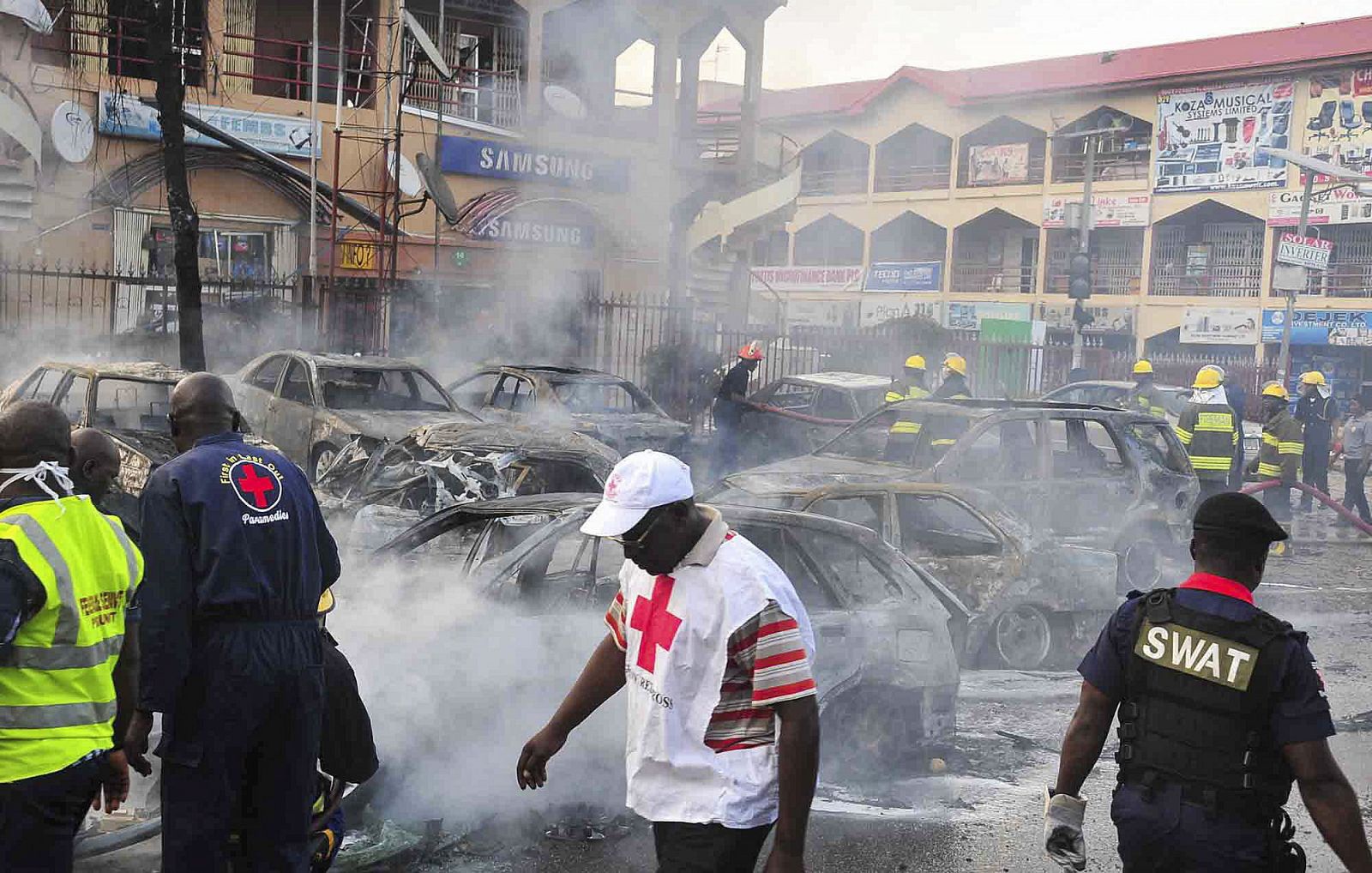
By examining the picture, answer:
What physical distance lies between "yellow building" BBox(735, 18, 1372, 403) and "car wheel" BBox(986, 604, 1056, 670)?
2386 centimetres

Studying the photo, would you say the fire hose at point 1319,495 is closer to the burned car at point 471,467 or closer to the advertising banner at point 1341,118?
the burned car at point 471,467

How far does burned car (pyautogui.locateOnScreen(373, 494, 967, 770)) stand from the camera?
5.59 meters

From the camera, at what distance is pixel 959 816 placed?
566 centimetres

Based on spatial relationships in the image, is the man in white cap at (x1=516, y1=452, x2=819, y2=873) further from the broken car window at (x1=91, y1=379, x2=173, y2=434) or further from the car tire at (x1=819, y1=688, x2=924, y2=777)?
the broken car window at (x1=91, y1=379, x2=173, y2=434)

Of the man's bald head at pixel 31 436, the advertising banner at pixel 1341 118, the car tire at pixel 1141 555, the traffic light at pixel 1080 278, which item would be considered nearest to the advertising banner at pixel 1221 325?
the advertising banner at pixel 1341 118

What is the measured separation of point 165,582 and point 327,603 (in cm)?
59

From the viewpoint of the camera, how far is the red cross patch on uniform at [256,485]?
342cm

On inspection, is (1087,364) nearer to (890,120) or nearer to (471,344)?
(471,344)

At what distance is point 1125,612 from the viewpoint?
3.30m

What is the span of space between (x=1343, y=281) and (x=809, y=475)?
3242cm

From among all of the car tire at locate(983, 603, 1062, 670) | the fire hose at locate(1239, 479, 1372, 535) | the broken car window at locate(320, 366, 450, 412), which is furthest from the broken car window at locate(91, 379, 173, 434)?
the fire hose at locate(1239, 479, 1372, 535)

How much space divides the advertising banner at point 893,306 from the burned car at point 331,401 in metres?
32.2

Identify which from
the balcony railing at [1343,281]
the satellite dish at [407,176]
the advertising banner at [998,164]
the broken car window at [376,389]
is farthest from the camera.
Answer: the advertising banner at [998,164]

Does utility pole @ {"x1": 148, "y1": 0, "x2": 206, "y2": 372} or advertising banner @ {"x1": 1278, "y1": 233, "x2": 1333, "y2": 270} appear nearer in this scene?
utility pole @ {"x1": 148, "y1": 0, "x2": 206, "y2": 372}
